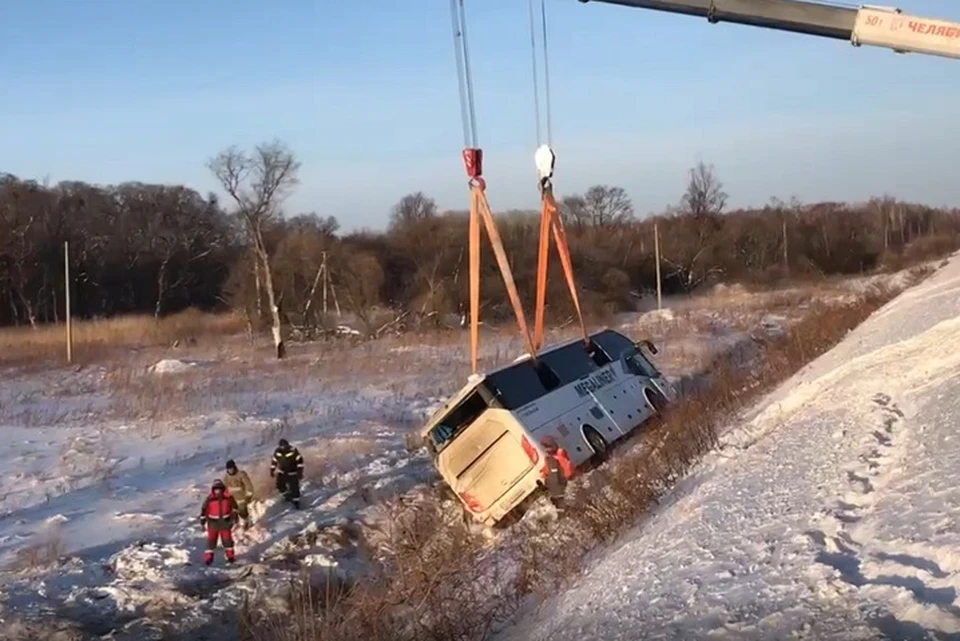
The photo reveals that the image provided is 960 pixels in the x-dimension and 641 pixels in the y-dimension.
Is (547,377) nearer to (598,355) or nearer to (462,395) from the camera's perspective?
(462,395)

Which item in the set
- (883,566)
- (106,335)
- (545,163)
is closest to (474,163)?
(545,163)

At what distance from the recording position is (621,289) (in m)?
66.1

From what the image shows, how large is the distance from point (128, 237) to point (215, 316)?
19.9 m

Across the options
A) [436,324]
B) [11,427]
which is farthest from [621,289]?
[11,427]

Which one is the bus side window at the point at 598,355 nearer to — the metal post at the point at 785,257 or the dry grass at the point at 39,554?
the dry grass at the point at 39,554

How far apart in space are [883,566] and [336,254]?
174 ft

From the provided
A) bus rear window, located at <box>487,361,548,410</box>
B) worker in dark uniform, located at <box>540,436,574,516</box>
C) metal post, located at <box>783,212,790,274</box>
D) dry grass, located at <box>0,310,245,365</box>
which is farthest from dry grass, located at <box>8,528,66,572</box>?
metal post, located at <box>783,212,790,274</box>

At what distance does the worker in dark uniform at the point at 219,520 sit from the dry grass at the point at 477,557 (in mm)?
2078

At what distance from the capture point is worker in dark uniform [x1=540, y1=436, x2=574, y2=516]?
14945mm

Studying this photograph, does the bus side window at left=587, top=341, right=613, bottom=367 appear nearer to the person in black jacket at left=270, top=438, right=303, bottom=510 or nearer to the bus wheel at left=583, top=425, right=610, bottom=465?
the bus wheel at left=583, top=425, right=610, bottom=465

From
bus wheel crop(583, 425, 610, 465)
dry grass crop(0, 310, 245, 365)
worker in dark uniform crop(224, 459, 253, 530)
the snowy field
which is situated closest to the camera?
the snowy field

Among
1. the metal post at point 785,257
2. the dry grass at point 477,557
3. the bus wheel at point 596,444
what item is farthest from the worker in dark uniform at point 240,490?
the metal post at point 785,257

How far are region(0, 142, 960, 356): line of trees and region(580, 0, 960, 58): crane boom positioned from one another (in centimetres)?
3461

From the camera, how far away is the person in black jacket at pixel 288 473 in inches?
707
